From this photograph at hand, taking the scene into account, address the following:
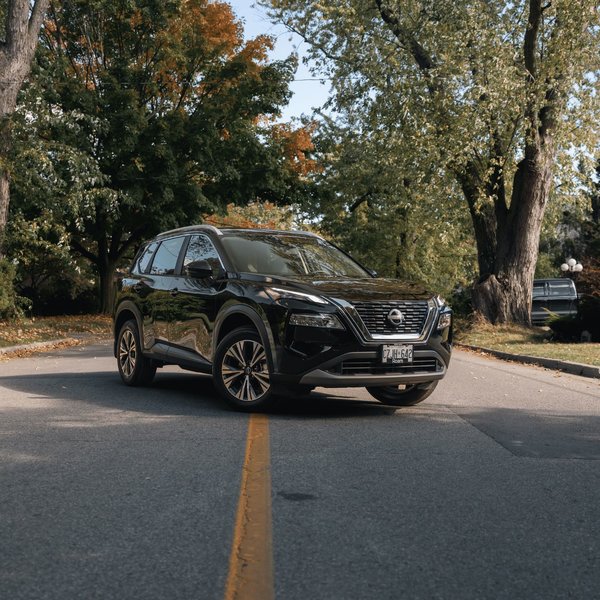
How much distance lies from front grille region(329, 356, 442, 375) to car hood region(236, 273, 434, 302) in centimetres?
56

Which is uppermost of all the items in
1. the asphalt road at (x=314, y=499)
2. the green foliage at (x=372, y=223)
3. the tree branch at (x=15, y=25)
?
the tree branch at (x=15, y=25)

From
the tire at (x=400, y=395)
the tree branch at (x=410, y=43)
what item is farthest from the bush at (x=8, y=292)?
the tire at (x=400, y=395)

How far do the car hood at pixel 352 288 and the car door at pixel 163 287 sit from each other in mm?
1442

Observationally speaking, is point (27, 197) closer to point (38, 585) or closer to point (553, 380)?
point (553, 380)

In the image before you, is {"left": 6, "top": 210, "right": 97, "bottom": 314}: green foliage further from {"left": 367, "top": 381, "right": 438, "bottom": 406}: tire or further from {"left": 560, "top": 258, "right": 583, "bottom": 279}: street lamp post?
{"left": 367, "top": 381, "right": 438, "bottom": 406}: tire

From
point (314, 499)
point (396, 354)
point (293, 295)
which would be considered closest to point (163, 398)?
point (293, 295)

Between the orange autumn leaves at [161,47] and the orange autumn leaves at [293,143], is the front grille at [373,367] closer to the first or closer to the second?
the orange autumn leaves at [161,47]

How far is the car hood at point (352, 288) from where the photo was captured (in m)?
7.70

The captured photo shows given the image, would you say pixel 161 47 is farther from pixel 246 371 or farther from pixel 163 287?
pixel 246 371

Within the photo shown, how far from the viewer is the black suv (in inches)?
298

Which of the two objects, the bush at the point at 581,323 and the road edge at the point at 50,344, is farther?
the bush at the point at 581,323

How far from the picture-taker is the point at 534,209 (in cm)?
2261

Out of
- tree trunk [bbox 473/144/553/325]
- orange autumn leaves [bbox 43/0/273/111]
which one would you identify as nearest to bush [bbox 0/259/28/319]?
orange autumn leaves [bbox 43/0/273/111]

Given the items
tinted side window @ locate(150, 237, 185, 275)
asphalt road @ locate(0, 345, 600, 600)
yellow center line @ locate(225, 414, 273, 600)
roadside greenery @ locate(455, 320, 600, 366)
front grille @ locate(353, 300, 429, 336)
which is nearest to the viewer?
yellow center line @ locate(225, 414, 273, 600)
